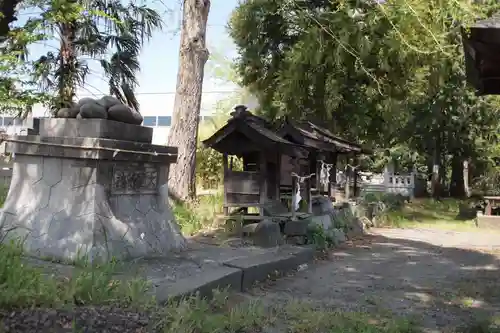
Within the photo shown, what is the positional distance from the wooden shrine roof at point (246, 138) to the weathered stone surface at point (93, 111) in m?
3.81

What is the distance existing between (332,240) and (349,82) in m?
6.99

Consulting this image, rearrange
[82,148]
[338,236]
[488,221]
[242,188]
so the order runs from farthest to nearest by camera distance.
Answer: [488,221] < [338,236] < [242,188] < [82,148]

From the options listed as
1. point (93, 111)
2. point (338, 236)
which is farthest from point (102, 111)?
point (338, 236)

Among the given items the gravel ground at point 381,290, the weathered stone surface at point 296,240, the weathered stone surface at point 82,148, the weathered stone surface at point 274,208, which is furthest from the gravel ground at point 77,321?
the weathered stone surface at point 274,208

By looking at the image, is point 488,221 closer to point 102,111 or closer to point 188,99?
point 188,99

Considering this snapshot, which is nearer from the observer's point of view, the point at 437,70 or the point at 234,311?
the point at 234,311

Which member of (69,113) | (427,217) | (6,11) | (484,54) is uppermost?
(6,11)

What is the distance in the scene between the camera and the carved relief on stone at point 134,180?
680 centimetres

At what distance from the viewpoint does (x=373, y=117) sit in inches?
703

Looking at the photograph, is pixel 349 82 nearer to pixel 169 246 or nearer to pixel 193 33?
pixel 193 33

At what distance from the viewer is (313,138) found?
12.6 meters

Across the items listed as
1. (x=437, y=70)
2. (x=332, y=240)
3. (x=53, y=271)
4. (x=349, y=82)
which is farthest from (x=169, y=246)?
(x=437, y=70)

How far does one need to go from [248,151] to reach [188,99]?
2.34 meters

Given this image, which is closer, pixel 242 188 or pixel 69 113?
pixel 69 113
